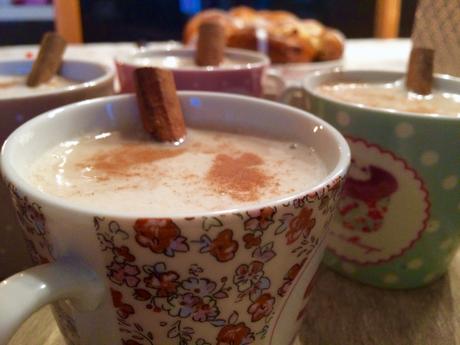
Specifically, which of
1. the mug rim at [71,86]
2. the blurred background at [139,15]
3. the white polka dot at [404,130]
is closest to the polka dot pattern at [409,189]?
the white polka dot at [404,130]

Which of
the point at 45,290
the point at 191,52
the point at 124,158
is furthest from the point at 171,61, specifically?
the point at 45,290

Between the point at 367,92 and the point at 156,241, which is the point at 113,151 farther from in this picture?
the point at 367,92

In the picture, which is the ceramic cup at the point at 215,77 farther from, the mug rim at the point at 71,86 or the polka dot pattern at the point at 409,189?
the polka dot pattern at the point at 409,189

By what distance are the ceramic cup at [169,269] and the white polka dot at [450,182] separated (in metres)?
0.18

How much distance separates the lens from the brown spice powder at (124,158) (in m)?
0.48

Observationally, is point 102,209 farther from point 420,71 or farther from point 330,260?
point 420,71

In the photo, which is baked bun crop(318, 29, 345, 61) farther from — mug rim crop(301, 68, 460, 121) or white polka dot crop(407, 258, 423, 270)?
white polka dot crop(407, 258, 423, 270)

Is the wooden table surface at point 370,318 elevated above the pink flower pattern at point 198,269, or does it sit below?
below

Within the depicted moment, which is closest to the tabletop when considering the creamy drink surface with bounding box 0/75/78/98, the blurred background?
the creamy drink surface with bounding box 0/75/78/98

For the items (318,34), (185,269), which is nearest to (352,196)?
(185,269)

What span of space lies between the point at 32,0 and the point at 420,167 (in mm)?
2867

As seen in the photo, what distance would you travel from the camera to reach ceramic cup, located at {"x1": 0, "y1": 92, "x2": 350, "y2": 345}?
32 centimetres

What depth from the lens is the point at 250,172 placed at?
0.49m

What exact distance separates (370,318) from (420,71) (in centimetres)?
31
